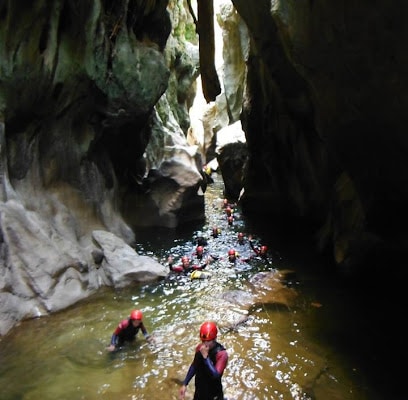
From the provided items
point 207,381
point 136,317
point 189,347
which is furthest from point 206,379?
point 189,347

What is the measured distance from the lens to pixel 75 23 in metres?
13.1

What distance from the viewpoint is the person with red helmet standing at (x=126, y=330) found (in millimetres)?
8570

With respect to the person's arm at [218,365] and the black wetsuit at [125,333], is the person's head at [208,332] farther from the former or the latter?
the black wetsuit at [125,333]

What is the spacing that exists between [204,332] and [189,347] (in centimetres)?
401

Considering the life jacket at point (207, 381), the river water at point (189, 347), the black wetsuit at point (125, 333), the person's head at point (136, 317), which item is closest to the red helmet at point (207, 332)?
the life jacket at point (207, 381)

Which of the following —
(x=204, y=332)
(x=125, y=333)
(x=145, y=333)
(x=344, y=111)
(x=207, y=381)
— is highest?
(x=344, y=111)

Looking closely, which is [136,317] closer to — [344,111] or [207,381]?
[207,381]

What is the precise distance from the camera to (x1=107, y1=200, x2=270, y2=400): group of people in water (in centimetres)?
531

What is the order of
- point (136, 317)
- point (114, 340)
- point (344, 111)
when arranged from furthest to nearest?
1. point (344, 111)
2. point (114, 340)
3. point (136, 317)

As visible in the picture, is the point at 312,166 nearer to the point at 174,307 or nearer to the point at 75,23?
the point at 174,307

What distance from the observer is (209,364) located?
5270 millimetres

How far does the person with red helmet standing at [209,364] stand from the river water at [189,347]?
1.85 meters

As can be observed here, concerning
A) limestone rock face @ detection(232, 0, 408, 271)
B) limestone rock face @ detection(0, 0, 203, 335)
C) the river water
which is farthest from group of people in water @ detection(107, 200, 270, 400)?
limestone rock face @ detection(232, 0, 408, 271)

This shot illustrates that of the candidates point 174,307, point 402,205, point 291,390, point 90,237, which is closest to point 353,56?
point 402,205
